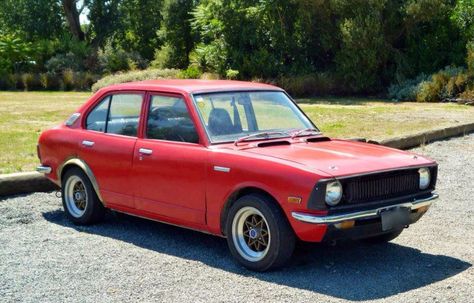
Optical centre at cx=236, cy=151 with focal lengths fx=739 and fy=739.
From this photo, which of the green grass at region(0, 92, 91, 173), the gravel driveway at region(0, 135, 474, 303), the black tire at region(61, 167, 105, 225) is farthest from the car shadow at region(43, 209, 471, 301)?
the green grass at region(0, 92, 91, 173)

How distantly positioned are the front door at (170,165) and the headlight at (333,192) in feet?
3.88

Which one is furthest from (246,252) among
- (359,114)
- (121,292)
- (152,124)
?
(359,114)

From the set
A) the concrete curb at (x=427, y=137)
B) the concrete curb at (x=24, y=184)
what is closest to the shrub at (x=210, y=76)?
the concrete curb at (x=427, y=137)

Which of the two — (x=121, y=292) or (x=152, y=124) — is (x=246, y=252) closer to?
(x=121, y=292)

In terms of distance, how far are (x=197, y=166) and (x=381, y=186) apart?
1542 millimetres

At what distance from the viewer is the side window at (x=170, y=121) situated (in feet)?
21.7

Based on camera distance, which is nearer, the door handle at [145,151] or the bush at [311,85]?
the door handle at [145,151]

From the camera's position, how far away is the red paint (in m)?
5.66

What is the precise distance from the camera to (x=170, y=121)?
6.81m

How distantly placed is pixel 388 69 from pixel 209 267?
63.9 feet

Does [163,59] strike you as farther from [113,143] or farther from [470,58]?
[113,143]

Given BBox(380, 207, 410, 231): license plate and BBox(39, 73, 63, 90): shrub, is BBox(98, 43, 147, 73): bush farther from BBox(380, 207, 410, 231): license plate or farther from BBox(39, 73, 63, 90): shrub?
BBox(380, 207, 410, 231): license plate

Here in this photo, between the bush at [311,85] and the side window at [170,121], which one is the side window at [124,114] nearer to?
the side window at [170,121]


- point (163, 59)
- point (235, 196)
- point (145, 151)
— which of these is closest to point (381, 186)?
point (235, 196)
